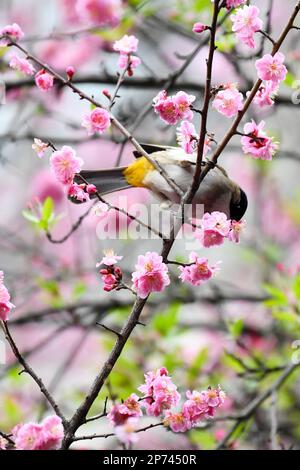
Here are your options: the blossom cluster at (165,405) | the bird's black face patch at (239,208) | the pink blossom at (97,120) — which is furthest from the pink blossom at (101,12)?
the blossom cluster at (165,405)

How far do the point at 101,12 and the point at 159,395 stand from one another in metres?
2.71

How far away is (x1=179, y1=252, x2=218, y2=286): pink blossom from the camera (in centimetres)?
203

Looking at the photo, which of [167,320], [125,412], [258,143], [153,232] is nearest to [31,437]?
[125,412]

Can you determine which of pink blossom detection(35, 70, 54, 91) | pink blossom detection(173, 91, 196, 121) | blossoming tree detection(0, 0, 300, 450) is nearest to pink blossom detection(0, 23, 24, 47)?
blossoming tree detection(0, 0, 300, 450)

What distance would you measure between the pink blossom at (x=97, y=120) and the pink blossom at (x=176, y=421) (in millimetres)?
832

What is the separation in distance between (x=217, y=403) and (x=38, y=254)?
364 centimetres

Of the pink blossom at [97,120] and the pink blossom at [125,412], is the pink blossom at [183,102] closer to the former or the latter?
the pink blossom at [97,120]

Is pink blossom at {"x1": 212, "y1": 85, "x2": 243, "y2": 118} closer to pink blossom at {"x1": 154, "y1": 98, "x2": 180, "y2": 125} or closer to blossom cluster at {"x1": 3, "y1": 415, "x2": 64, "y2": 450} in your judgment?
pink blossom at {"x1": 154, "y1": 98, "x2": 180, "y2": 125}

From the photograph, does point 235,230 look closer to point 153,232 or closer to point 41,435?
point 153,232

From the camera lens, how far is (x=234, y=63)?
376 centimetres

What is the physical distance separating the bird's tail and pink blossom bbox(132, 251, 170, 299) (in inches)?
38.6

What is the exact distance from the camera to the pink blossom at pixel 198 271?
2031 mm

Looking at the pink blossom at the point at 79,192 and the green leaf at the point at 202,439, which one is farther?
the green leaf at the point at 202,439

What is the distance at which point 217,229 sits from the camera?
78.9 inches
